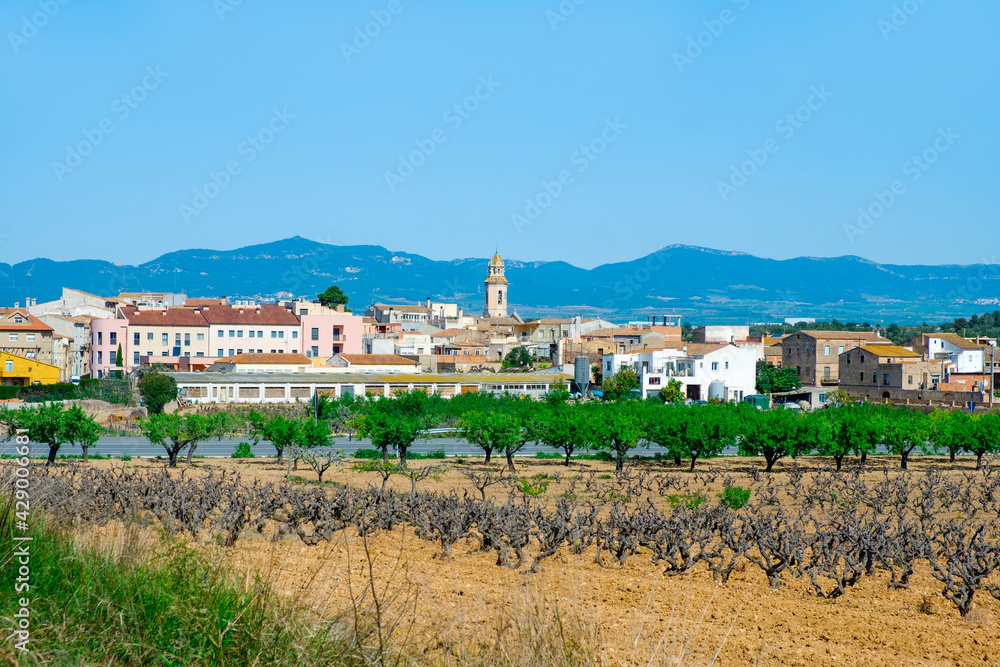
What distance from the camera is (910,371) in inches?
2228

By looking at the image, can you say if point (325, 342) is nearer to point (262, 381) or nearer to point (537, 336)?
point (262, 381)

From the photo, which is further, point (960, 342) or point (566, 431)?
point (960, 342)

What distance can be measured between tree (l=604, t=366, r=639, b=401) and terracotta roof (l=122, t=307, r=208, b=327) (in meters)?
28.5

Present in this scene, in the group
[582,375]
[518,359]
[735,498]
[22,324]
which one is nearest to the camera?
[735,498]

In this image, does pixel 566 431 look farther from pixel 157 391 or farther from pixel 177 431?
pixel 157 391

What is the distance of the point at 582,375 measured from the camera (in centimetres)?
6066

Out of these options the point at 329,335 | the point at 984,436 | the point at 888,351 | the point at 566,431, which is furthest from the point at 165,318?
the point at 984,436

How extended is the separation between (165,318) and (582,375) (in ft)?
94.1

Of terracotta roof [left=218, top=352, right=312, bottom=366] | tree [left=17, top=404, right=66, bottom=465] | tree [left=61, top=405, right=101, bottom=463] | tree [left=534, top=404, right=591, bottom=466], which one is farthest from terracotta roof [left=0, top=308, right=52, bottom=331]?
tree [left=534, top=404, right=591, bottom=466]

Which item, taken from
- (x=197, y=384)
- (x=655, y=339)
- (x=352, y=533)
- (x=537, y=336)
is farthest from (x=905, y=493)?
(x=537, y=336)

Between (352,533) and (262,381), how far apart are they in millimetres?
38595

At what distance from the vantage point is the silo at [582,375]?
59750 mm

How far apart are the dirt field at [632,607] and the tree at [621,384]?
42570 mm

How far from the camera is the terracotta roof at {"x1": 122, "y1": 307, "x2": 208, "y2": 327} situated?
6419 centimetres
